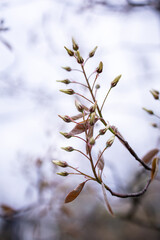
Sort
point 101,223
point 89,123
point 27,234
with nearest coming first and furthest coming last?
point 89,123 < point 27,234 < point 101,223

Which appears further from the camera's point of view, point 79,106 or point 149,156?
point 149,156

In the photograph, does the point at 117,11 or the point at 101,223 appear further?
the point at 101,223

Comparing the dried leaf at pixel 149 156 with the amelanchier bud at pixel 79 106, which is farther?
the dried leaf at pixel 149 156

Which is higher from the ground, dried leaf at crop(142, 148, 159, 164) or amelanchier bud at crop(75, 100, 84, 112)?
amelanchier bud at crop(75, 100, 84, 112)

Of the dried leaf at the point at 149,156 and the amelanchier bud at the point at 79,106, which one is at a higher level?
the amelanchier bud at the point at 79,106

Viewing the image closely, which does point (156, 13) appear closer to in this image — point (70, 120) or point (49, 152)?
point (49, 152)

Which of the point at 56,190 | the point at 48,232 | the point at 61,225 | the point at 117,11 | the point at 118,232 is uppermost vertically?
the point at 117,11

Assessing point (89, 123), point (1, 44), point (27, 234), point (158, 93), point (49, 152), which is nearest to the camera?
point (89, 123)

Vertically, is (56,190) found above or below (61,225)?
above

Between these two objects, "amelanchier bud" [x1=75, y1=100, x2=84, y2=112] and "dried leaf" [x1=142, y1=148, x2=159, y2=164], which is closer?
"amelanchier bud" [x1=75, y1=100, x2=84, y2=112]

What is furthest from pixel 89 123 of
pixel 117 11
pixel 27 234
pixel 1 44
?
pixel 27 234

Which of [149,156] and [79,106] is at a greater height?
[79,106]
